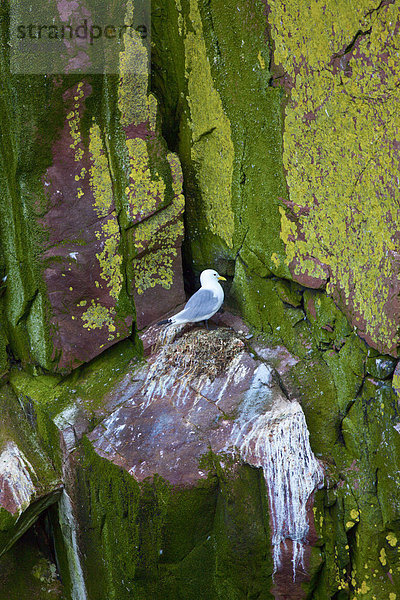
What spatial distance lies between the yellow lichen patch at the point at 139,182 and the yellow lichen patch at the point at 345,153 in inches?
37.8

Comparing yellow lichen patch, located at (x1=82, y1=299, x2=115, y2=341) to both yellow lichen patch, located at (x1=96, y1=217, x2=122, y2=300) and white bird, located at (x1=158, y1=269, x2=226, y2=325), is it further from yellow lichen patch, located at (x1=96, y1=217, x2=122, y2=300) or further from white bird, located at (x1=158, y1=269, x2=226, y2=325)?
white bird, located at (x1=158, y1=269, x2=226, y2=325)

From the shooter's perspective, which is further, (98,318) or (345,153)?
(98,318)

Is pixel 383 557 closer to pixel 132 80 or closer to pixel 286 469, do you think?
pixel 286 469

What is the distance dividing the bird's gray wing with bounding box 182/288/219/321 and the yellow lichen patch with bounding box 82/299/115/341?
0.55 metres

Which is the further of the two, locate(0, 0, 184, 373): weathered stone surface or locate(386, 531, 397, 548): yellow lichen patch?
locate(0, 0, 184, 373): weathered stone surface

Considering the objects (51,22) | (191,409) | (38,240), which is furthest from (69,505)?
(51,22)

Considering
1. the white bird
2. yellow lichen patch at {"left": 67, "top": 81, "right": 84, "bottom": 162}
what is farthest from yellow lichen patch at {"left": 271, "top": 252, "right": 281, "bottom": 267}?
yellow lichen patch at {"left": 67, "top": 81, "right": 84, "bottom": 162}

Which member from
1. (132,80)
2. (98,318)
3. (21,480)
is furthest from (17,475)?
(132,80)

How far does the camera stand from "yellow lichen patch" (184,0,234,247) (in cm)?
420

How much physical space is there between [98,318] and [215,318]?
29.5 inches

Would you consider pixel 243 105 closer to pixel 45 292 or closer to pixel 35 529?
pixel 45 292

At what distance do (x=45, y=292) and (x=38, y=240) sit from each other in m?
0.33

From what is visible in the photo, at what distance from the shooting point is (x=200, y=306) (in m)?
4.01

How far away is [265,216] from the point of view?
13.0ft
